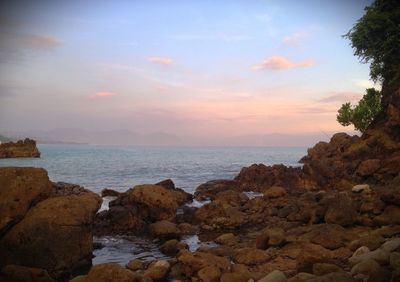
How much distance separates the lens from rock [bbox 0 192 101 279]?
1499cm

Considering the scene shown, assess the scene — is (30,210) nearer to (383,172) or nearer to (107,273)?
(107,273)

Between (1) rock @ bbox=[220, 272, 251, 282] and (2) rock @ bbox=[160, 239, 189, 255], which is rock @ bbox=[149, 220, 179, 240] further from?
(1) rock @ bbox=[220, 272, 251, 282]

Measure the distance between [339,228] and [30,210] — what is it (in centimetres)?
1403

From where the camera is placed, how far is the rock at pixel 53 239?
1499 centimetres

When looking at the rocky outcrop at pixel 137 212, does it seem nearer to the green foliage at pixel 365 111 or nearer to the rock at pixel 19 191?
the rock at pixel 19 191

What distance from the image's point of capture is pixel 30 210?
16.4 metres

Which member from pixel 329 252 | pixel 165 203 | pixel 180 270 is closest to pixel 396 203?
pixel 329 252

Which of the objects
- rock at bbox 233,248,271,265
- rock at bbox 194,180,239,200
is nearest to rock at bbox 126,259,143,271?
rock at bbox 233,248,271,265

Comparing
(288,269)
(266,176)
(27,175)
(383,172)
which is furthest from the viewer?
(266,176)

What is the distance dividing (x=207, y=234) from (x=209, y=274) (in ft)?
27.9

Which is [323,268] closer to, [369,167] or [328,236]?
[328,236]

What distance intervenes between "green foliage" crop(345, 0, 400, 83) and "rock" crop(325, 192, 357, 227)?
23.1 meters

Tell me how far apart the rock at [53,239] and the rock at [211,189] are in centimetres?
1888

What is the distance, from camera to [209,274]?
13141mm
